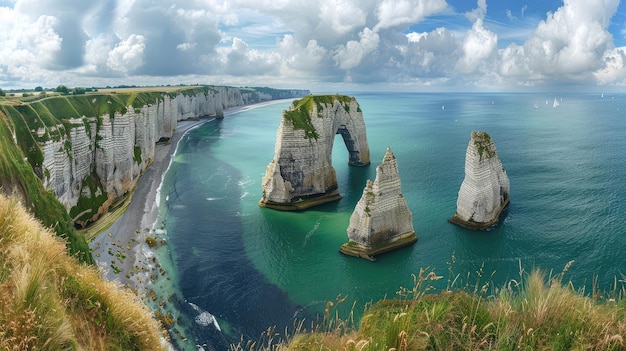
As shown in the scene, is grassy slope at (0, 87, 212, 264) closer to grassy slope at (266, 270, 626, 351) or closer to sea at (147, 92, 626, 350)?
sea at (147, 92, 626, 350)

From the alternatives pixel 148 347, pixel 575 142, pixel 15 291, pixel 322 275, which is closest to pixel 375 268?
pixel 322 275

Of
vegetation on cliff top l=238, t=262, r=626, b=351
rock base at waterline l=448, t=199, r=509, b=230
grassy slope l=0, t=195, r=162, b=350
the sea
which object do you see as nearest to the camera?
grassy slope l=0, t=195, r=162, b=350

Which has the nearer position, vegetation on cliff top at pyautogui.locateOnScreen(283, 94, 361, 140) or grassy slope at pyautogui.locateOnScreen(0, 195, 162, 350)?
grassy slope at pyautogui.locateOnScreen(0, 195, 162, 350)

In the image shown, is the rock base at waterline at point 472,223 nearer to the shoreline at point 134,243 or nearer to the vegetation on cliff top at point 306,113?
the vegetation on cliff top at point 306,113

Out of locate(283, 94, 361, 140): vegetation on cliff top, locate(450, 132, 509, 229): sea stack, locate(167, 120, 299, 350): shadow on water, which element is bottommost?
locate(167, 120, 299, 350): shadow on water

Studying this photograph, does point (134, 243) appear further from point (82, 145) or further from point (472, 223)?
point (472, 223)

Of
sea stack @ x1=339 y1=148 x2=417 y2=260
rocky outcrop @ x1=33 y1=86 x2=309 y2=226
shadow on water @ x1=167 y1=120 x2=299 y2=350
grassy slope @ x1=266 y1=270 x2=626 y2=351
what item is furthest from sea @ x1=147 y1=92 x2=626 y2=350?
rocky outcrop @ x1=33 y1=86 x2=309 y2=226

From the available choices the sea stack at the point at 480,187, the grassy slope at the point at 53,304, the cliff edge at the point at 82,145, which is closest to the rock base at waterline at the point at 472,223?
the sea stack at the point at 480,187
